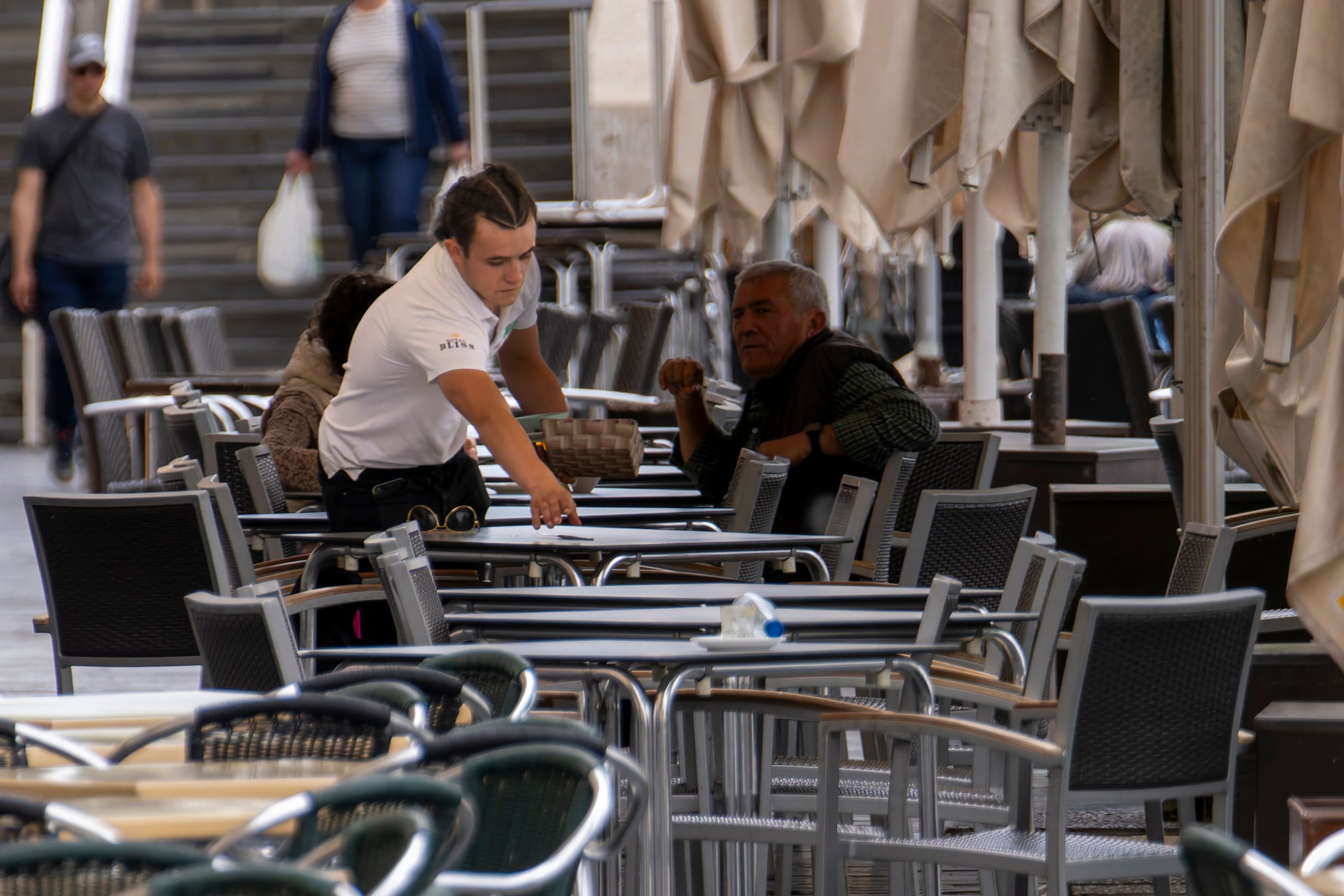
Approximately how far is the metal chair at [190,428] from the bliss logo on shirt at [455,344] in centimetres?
162

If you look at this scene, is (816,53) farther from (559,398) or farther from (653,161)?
(653,161)

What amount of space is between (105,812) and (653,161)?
40.7 ft

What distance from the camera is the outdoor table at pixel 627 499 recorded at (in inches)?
231

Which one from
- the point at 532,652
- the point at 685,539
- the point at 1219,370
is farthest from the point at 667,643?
the point at 1219,370

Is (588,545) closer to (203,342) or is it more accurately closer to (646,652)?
(646,652)

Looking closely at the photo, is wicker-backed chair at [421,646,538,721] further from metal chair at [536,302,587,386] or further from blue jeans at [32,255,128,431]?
blue jeans at [32,255,128,431]

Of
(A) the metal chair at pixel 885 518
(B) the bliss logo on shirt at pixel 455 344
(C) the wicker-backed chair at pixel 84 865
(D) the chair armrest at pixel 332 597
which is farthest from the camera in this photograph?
(A) the metal chair at pixel 885 518

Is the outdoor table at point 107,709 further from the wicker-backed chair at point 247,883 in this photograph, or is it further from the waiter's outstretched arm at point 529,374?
the waiter's outstretched arm at point 529,374

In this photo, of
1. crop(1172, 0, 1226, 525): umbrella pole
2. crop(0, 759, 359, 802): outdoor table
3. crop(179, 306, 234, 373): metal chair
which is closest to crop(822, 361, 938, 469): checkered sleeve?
crop(1172, 0, 1226, 525): umbrella pole

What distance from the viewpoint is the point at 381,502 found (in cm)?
507

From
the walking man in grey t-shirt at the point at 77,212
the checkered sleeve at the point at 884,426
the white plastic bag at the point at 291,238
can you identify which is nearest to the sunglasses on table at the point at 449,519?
the checkered sleeve at the point at 884,426

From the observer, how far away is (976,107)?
614 cm

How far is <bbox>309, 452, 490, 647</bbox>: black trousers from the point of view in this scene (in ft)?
16.6

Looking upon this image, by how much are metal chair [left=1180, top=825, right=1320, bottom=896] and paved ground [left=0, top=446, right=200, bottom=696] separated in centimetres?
398
